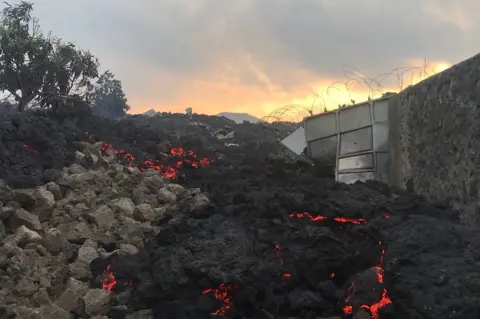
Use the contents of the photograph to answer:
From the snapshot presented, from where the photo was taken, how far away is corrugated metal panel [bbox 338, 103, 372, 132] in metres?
11.9

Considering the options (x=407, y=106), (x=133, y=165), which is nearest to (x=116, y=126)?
(x=133, y=165)

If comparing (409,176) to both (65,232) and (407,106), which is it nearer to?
(407,106)

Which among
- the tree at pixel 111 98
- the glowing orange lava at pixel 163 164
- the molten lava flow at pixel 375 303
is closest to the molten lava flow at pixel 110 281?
the molten lava flow at pixel 375 303

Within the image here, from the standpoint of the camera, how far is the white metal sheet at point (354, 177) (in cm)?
1161

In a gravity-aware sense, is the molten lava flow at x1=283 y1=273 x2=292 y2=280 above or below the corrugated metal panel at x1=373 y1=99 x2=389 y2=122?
below

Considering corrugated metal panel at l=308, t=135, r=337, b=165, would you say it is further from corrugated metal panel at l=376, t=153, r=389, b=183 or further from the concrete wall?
the concrete wall

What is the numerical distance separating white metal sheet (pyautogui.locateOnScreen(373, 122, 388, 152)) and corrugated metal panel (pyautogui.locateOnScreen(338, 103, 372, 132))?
287 mm

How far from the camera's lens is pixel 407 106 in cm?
1074

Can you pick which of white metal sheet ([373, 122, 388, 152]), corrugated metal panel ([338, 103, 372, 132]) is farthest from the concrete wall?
corrugated metal panel ([338, 103, 372, 132])

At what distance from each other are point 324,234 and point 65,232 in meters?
4.18

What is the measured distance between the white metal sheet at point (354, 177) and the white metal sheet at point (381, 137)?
617mm

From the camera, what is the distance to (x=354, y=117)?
12.2 meters

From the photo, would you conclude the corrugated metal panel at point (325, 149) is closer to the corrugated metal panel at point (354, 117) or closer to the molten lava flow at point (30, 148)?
the corrugated metal panel at point (354, 117)

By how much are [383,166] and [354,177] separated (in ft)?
2.30
